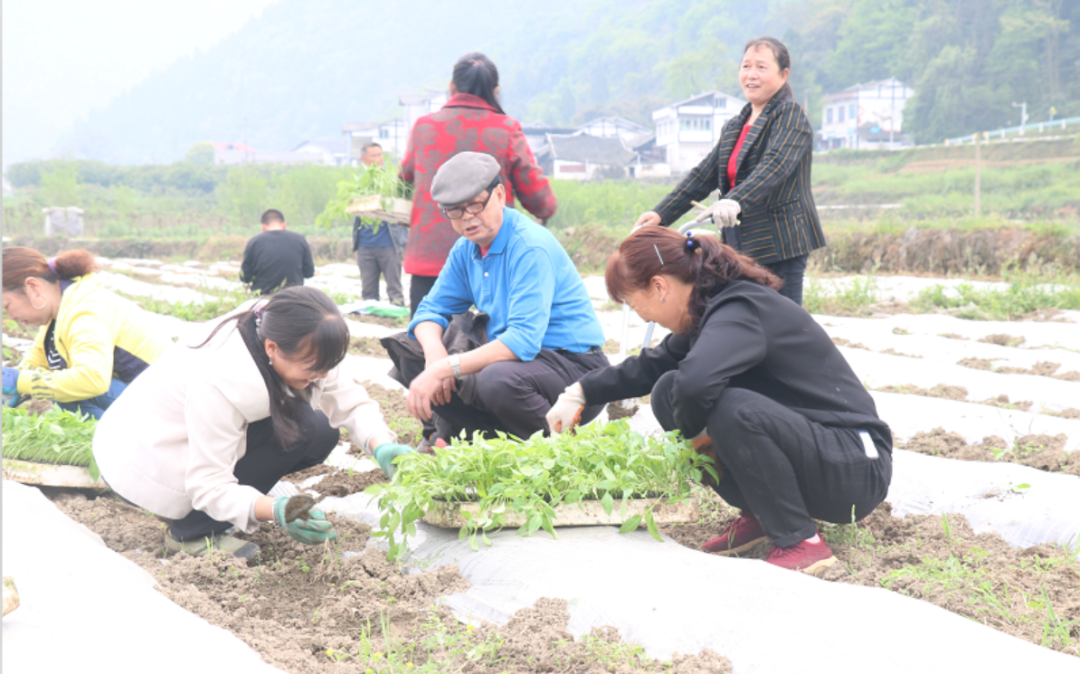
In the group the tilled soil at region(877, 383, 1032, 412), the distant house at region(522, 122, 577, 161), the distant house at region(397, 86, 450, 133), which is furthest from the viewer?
the distant house at region(397, 86, 450, 133)

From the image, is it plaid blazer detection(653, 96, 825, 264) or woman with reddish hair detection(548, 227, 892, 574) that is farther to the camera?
plaid blazer detection(653, 96, 825, 264)

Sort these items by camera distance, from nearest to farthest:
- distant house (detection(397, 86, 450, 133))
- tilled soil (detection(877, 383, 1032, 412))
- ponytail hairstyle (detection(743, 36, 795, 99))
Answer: ponytail hairstyle (detection(743, 36, 795, 99)), tilled soil (detection(877, 383, 1032, 412)), distant house (detection(397, 86, 450, 133))

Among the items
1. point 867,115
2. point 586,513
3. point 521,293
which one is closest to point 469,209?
point 521,293

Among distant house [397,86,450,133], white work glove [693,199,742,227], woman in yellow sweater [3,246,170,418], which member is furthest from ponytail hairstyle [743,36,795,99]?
distant house [397,86,450,133]

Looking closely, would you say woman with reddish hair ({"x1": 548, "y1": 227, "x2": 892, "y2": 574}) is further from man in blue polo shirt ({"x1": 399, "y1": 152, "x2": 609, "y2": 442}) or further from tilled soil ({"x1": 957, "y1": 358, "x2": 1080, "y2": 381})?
tilled soil ({"x1": 957, "y1": 358, "x2": 1080, "y2": 381})

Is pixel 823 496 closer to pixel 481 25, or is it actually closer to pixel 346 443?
pixel 346 443

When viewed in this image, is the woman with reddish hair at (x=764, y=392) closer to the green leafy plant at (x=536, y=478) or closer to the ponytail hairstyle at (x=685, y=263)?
the ponytail hairstyle at (x=685, y=263)

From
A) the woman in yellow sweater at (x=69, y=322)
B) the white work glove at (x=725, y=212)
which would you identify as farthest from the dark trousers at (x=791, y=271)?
the woman in yellow sweater at (x=69, y=322)

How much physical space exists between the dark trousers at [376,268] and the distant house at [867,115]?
46343mm

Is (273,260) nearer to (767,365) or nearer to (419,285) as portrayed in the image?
(419,285)

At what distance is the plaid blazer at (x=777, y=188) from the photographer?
2.96 meters

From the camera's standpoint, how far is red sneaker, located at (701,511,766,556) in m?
2.27

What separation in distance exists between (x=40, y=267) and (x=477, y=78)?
198 centimetres

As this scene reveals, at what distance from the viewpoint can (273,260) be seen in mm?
7406
